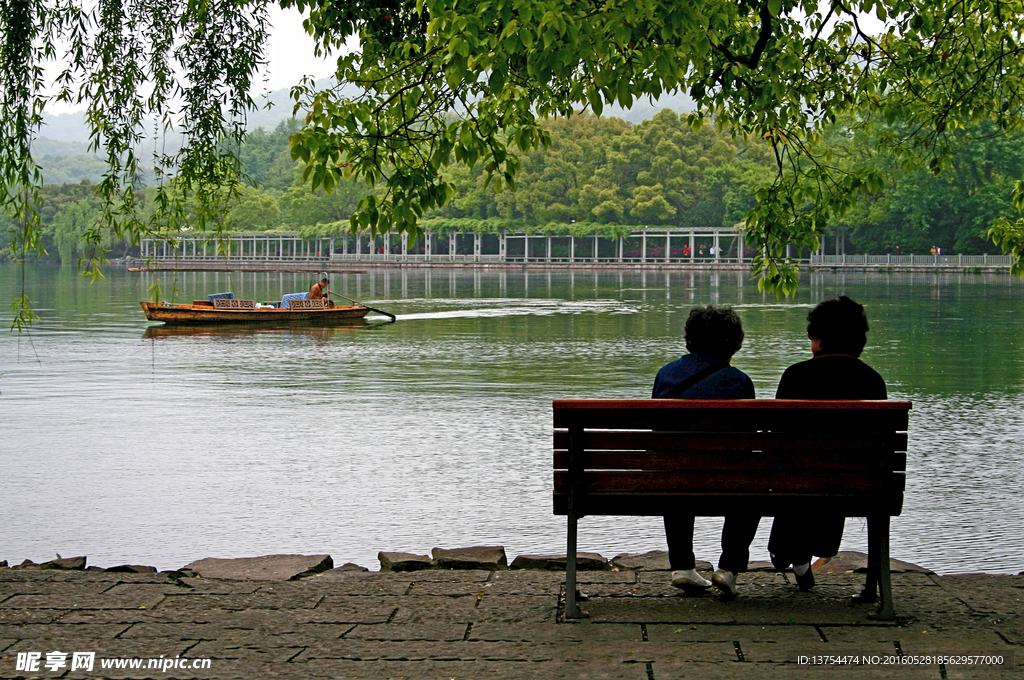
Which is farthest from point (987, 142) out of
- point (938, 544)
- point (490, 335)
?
point (938, 544)

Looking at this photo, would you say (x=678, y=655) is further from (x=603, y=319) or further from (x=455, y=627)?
(x=603, y=319)

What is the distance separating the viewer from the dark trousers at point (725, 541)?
16.1ft

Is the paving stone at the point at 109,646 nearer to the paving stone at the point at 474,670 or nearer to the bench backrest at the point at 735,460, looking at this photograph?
the paving stone at the point at 474,670

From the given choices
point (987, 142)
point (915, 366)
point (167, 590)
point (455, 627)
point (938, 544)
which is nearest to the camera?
point (455, 627)

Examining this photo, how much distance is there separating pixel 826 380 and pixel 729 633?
128cm

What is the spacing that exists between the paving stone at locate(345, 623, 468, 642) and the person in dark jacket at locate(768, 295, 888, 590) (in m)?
1.55

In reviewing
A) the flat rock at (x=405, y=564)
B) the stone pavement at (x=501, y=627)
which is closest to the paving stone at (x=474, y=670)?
the stone pavement at (x=501, y=627)

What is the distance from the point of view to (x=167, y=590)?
502cm

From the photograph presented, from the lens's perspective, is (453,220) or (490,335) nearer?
(490,335)

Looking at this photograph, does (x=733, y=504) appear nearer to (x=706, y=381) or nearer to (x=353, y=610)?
(x=706, y=381)

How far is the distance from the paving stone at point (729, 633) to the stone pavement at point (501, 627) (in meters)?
0.01

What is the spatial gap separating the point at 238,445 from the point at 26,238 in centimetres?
677

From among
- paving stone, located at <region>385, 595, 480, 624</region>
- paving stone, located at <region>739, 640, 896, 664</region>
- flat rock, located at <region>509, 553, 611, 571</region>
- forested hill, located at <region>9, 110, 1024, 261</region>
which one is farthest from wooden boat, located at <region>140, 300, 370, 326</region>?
forested hill, located at <region>9, 110, 1024, 261</region>

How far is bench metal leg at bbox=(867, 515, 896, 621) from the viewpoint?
14.7 feet
